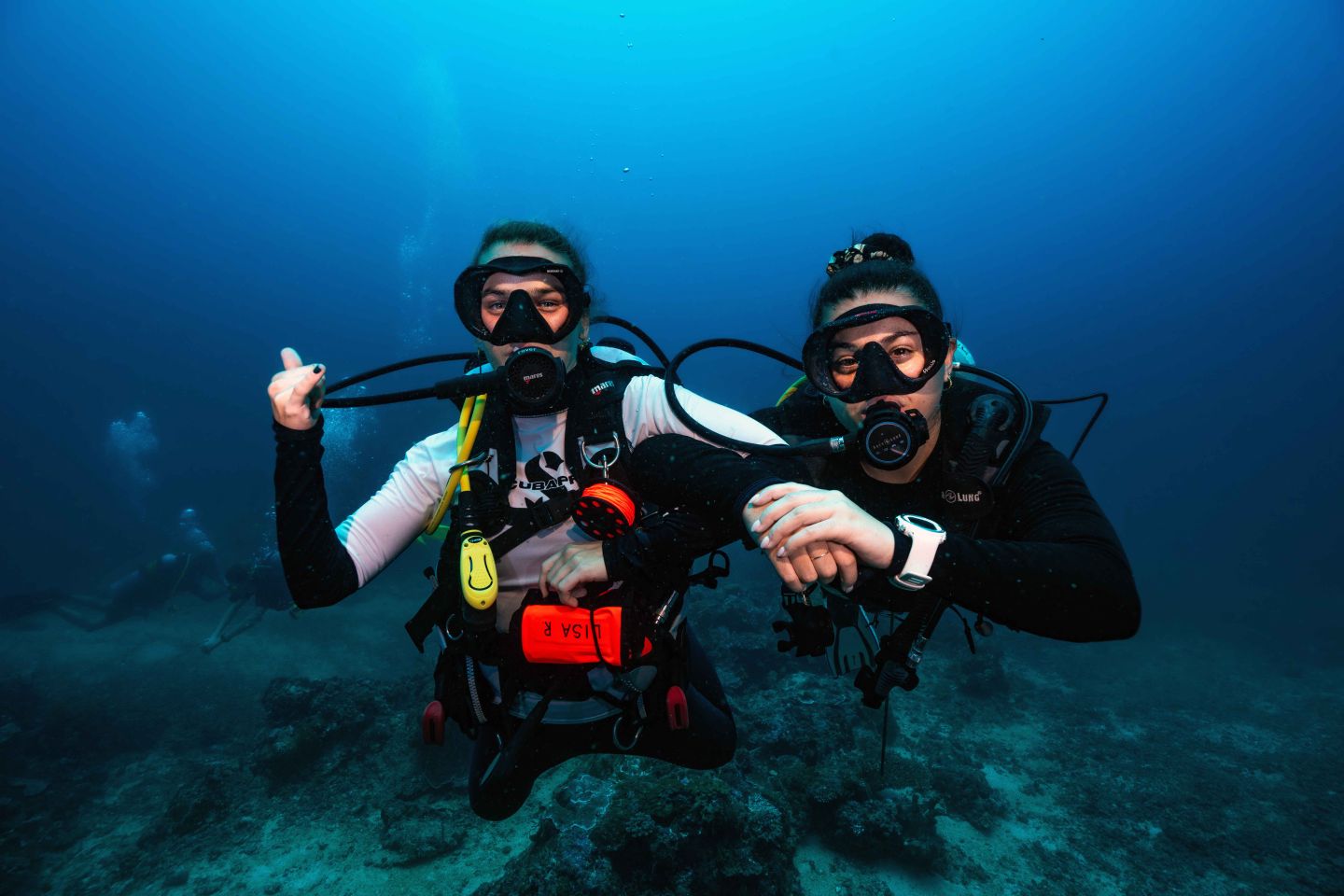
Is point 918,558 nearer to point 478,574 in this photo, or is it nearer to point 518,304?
point 478,574

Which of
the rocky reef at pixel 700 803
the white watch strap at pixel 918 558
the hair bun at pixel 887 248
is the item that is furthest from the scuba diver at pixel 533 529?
the rocky reef at pixel 700 803

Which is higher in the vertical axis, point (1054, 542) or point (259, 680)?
point (1054, 542)

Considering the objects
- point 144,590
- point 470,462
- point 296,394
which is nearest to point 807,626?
point 470,462

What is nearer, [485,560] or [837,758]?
[485,560]

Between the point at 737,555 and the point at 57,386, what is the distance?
250ft

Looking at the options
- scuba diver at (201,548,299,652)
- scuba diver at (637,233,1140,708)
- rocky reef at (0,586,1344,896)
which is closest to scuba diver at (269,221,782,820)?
scuba diver at (637,233,1140,708)

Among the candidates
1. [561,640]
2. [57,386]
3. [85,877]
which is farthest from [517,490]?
[57,386]

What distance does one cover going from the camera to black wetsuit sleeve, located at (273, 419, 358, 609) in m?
2.21

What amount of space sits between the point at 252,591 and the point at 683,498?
1548 cm

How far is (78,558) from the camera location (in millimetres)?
26922

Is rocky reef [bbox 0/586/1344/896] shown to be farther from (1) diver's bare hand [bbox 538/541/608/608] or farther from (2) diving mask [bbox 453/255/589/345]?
(2) diving mask [bbox 453/255/589/345]

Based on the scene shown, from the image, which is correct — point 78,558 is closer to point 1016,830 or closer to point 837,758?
point 837,758

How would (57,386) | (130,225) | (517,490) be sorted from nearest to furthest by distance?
(517,490) < (57,386) < (130,225)

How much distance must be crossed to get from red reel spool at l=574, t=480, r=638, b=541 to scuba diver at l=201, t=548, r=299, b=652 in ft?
42.2
